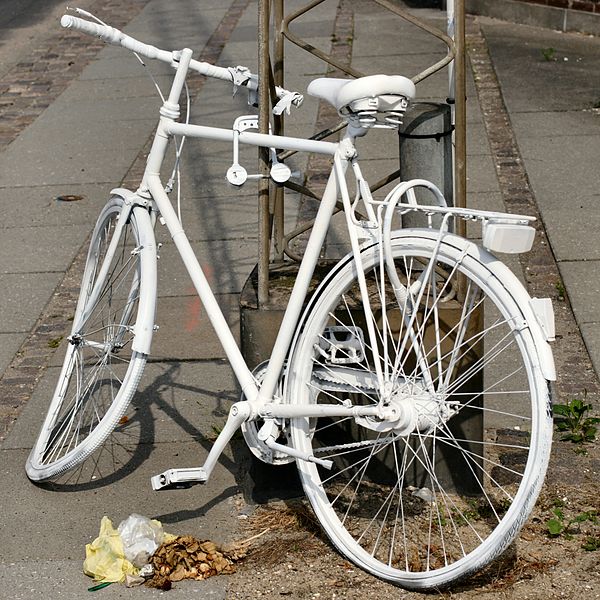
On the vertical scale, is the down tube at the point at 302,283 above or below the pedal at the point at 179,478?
above

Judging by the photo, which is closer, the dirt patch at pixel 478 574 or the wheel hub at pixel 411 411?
the wheel hub at pixel 411 411

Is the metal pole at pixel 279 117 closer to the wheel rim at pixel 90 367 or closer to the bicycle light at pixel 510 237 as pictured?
the wheel rim at pixel 90 367

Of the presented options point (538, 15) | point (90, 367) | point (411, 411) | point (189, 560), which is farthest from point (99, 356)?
point (538, 15)

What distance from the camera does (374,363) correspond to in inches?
149

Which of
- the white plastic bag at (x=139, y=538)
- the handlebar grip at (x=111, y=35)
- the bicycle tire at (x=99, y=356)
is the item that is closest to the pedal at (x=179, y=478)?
the white plastic bag at (x=139, y=538)

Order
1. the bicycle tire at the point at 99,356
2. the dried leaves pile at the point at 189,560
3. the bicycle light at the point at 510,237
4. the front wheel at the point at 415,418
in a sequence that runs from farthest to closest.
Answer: the bicycle tire at the point at 99,356 → the dried leaves pile at the point at 189,560 → the front wheel at the point at 415,418 → the bicycle light at the point at 510,237

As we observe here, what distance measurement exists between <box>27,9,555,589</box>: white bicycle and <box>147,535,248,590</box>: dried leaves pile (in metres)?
0.22

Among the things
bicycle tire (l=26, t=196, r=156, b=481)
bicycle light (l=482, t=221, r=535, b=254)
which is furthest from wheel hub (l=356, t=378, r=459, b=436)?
bicycle tire (l=26, t=196, r=156, b=481)

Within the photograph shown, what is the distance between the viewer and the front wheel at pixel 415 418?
11.2 ft

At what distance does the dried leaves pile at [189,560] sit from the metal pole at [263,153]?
0.85m

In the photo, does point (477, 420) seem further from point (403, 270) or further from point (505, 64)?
point (505, 64)

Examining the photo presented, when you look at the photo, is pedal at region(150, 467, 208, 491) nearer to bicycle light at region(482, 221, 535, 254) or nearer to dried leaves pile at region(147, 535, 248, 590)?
dried leaves pile at region(147, 535, 248, 590)

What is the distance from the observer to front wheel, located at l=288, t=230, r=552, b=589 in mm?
3418

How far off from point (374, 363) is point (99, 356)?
4.70 ft
